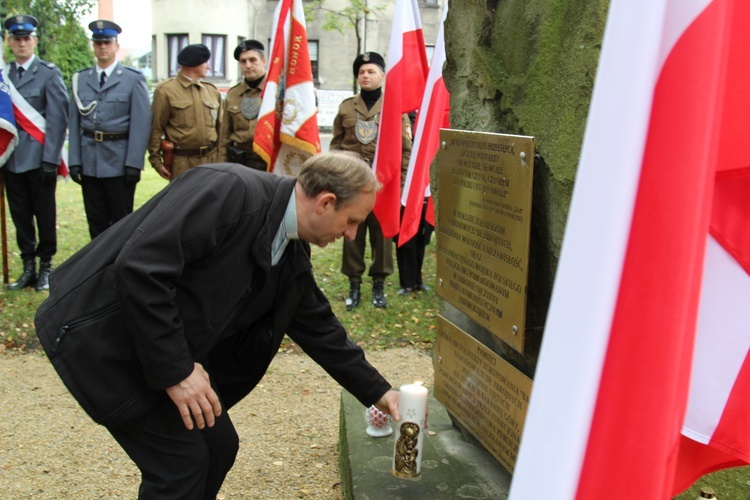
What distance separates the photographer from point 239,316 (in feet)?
7.57

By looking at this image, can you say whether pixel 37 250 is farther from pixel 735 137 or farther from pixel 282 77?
pixel 735 137

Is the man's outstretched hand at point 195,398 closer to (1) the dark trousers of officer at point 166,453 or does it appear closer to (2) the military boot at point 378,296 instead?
(1) the dark trousers of officer at point 166,453

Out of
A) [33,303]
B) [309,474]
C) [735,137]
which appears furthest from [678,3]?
[33,303]

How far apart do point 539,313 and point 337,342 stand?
0.68 meters

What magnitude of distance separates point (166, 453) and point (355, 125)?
14.1 feet

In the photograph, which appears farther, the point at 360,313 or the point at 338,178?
the point at 360,313

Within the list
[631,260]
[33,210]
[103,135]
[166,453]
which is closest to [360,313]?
[103,135]

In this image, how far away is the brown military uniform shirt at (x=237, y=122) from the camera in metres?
6.46

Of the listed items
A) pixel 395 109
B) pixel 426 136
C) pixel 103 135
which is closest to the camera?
pixel 426 136

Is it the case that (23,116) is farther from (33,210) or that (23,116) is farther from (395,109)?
(395,109)

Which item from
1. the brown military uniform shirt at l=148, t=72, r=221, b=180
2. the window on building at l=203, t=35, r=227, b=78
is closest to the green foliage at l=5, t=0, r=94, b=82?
the brown military uniform shirt at l=148, t=72, r=221, b=180

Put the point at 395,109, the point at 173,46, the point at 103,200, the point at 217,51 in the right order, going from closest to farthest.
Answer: the point at 395,109, the point at 103,200, the point at 217,51, the point at 173,46

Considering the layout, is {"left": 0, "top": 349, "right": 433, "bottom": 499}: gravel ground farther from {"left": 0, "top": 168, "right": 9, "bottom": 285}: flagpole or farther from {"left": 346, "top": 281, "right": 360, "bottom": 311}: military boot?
{"left": 0, "top": 168, "right": 9, "bottom": 285}: flagpole

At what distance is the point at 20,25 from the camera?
608cm
